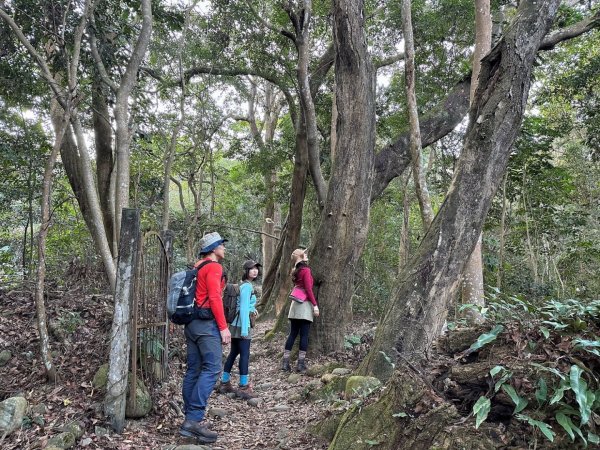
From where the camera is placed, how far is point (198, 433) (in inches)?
169

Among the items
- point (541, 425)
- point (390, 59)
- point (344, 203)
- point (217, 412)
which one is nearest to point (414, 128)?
point (344, 203)

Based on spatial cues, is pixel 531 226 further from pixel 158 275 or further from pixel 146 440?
pixel 146 440

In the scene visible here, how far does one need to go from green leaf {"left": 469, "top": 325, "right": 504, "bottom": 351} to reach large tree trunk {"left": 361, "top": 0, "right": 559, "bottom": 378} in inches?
48.5

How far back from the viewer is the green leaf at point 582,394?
2529mm

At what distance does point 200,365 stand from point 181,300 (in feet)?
2.42

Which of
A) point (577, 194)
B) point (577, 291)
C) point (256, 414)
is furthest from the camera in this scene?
point (577, 194)

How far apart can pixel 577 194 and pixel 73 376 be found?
1383cm

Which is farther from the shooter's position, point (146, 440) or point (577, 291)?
point (577, 291)

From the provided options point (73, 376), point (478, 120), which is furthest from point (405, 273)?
point (73, 376)

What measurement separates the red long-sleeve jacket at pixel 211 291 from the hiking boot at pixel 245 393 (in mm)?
1835

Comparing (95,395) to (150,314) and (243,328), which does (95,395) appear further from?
(243,328)

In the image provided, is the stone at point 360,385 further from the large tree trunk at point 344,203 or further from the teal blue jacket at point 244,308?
the large tree trunk at point 344,203

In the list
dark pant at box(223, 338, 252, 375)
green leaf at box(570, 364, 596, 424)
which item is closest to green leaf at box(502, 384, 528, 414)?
green leaf at box(570, 364, 596, 424)

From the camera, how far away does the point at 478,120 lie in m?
4.68
